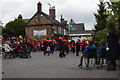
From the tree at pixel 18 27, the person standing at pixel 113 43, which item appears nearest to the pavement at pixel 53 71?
the person standing at pixel 113 43

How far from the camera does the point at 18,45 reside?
16484mm

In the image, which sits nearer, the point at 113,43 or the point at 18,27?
the point at 113,43

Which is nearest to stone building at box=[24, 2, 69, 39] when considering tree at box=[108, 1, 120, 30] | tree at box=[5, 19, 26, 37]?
tree at box=[5, 19, 26, 37]

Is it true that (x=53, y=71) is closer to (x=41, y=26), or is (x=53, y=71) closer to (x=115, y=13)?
(x=115, y=13)

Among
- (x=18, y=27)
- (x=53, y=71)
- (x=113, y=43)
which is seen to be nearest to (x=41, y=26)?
(x=18, y=27)

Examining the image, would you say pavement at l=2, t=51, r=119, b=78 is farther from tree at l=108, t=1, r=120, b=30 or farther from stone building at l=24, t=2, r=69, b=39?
stone building at l=24, t=2, r=69, b=39

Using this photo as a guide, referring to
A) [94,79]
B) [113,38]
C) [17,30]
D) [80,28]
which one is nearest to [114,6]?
[113,38]

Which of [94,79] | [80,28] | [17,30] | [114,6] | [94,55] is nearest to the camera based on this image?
[94,79]

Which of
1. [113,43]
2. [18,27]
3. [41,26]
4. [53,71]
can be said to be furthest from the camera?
[18,27]

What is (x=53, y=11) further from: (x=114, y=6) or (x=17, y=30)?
(x=114, y=6)

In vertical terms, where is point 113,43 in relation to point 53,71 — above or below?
above

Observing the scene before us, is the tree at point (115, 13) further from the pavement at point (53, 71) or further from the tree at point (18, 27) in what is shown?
the tree at point (18, 27)

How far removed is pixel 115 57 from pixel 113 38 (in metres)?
0.79

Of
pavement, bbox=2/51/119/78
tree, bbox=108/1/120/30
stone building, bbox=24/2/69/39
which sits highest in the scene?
stone building, bbox=24/2/69/39
